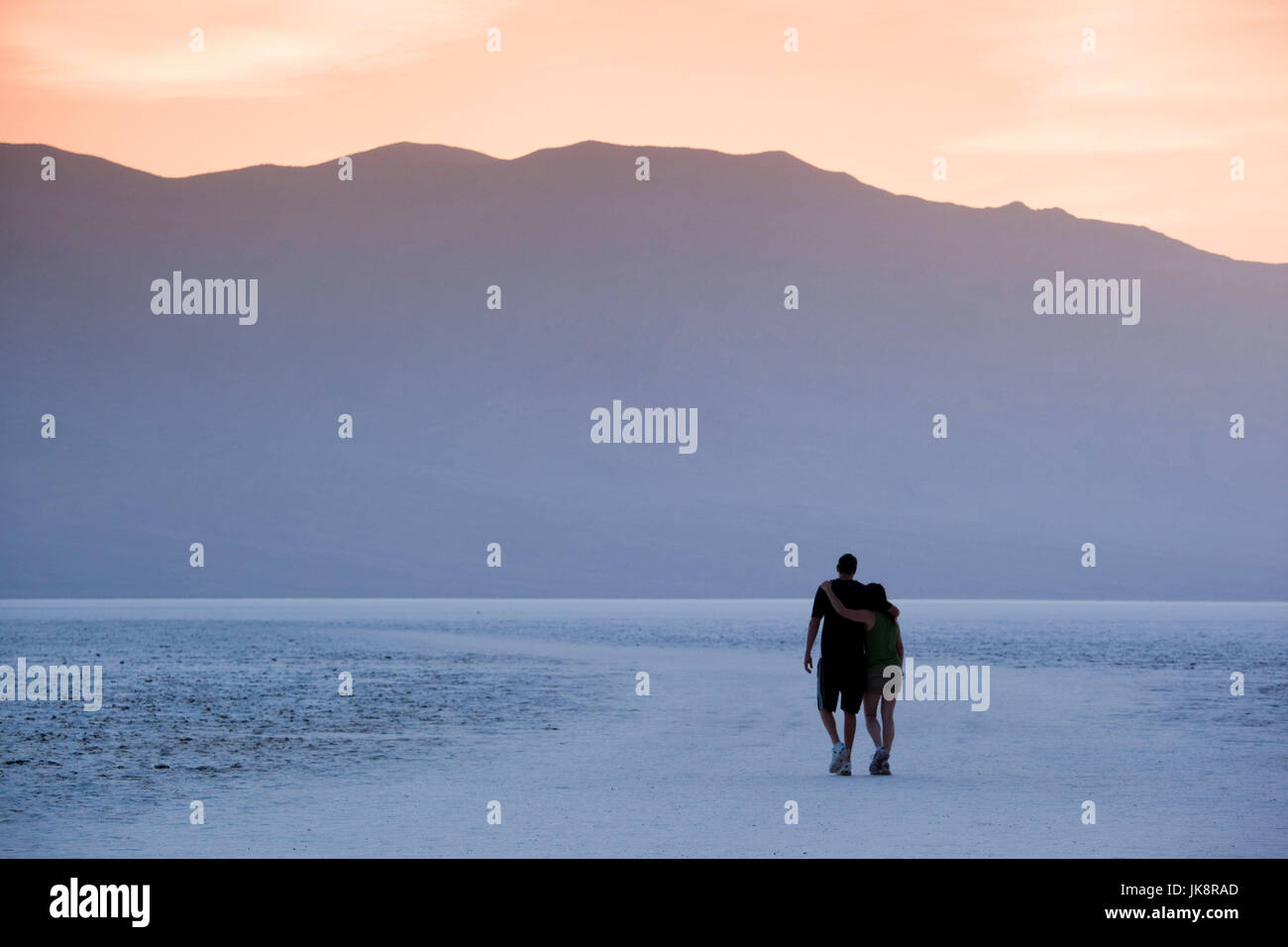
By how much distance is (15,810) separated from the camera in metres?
12.5

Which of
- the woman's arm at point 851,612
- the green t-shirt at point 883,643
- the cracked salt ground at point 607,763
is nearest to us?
the cracked salt ground at point 607,763

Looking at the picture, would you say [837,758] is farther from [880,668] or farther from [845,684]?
[880,668]

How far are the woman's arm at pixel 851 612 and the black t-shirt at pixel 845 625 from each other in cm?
3

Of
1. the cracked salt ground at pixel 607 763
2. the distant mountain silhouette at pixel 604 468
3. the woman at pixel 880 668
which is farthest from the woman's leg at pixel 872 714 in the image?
the distant mountain silhouette at pixel 604 468

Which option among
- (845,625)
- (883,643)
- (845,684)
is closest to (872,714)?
(845,684)

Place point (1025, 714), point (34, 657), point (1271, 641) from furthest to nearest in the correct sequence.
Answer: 1. point (1271, 641)
2. point (34, 657)
3. point (1025, 714)

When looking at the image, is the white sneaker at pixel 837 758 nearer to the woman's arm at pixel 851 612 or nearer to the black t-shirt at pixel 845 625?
the black t-shirt at pixel 845 625

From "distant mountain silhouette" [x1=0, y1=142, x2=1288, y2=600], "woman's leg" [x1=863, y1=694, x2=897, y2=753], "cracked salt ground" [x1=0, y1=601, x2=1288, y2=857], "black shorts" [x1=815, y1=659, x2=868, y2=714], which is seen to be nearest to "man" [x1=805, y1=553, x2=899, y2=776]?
"black shorts" [x1=815, y1=659, x2=868, y2=714]

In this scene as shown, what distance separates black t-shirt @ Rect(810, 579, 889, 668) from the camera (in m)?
14.2

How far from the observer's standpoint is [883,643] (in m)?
14.3

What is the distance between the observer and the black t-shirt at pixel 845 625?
46.5 feet
